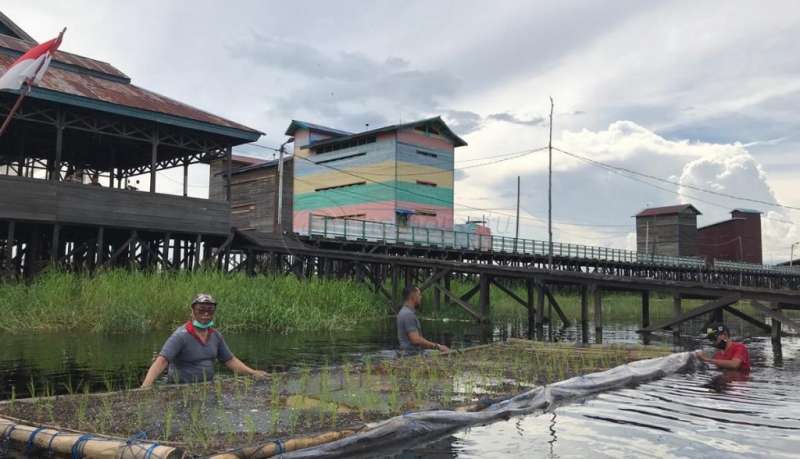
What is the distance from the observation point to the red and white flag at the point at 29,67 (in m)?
12.5

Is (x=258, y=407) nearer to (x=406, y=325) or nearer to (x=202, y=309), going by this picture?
(x=202, y=309)

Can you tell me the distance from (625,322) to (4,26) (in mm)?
29577

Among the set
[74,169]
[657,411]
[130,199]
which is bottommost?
[657,411]

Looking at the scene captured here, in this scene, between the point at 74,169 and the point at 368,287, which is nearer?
the point at 368,287

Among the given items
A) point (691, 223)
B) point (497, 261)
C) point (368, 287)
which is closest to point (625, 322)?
point (368, 287)

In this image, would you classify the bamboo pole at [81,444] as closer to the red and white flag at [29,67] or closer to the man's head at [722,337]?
the red and white flag at [29,67]

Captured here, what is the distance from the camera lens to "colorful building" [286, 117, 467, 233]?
4106 centimetres

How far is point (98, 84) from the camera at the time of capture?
24875mm

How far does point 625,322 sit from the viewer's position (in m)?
29.8

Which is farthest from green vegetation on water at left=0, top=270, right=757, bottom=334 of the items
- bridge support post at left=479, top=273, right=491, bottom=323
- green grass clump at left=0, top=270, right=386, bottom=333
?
bridge support post at left=479, top=273, right=491, bottom=323

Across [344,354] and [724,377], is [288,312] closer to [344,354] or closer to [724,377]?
[344,354]

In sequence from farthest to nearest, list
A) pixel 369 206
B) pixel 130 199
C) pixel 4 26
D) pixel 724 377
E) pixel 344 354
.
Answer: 1. pixel 369 206
2. pixel 4 26
3. pixel 130 199
4. pixel 344 354
5. pixel 724 377

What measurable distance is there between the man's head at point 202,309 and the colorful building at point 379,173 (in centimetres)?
3284

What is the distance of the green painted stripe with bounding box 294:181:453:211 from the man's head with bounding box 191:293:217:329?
1307 inches
